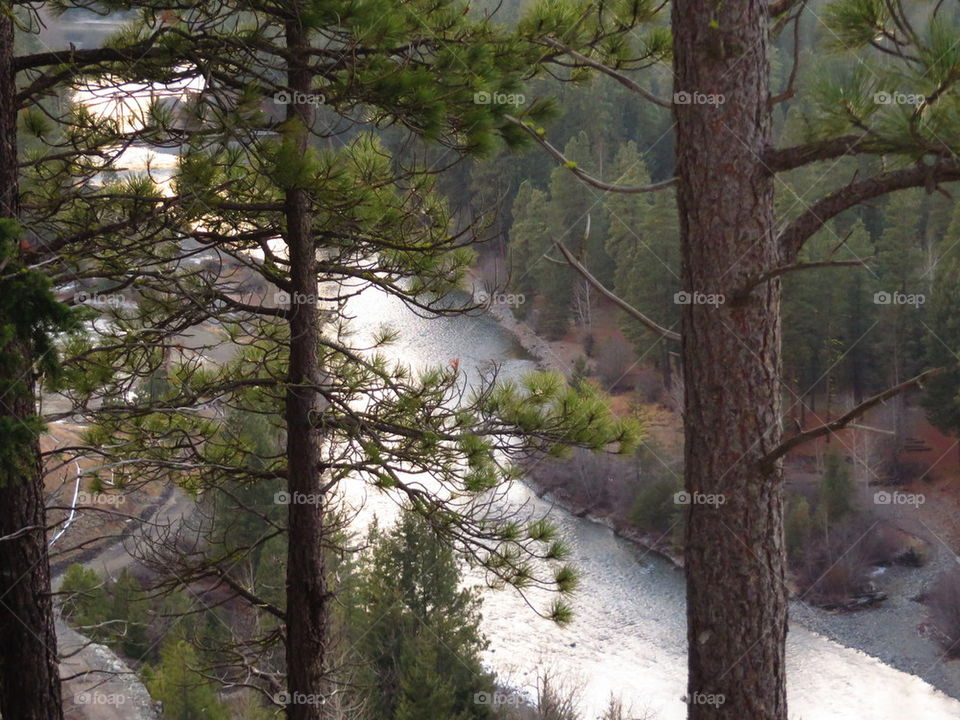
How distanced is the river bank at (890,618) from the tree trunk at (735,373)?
Result: 13.0 meters

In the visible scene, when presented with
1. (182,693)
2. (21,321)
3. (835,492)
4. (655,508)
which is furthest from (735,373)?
(835,492)

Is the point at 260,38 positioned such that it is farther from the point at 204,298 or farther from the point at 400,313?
the point at 400,313

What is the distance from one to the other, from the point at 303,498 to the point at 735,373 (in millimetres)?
2283

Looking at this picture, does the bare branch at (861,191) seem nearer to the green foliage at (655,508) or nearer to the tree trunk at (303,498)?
the tree trunk at (303,498)

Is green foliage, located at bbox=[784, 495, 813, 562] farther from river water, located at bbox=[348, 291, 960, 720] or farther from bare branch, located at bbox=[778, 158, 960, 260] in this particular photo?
bare branch, located at bbox=[778, 158, 960, 260]

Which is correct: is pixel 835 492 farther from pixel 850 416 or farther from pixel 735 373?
pixel 850 416

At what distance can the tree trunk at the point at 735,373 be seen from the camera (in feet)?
8.41

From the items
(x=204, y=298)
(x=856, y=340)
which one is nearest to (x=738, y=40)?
(x=204, y=298)

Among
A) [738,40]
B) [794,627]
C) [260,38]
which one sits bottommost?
[794,627]

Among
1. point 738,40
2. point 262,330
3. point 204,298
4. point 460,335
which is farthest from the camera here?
point 460,335

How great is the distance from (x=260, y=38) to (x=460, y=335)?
1893 cm

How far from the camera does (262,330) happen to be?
16.0ft

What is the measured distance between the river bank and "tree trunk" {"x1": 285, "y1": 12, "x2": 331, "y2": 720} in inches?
474

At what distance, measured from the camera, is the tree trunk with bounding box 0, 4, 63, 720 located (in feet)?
11.4
